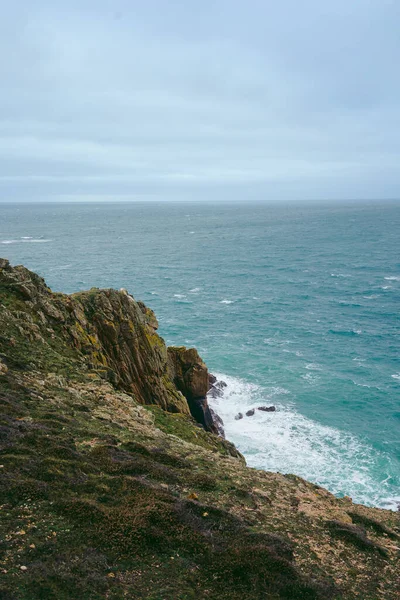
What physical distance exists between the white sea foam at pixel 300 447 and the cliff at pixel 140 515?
63.9 ft

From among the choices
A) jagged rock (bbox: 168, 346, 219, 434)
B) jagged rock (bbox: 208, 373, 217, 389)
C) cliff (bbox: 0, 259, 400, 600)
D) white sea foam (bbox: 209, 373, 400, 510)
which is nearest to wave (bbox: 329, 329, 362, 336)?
white sea foam (bbox: 209, 373, 400, 510)

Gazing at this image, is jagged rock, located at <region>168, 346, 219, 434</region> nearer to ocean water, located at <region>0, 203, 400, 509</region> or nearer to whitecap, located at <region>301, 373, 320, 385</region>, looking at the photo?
ocean water, located at <region>0, 203, 400, 509</region>

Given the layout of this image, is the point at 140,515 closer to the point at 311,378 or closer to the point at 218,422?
the point at 218,422

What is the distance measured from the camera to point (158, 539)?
43.9 feet

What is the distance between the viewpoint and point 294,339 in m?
76.9

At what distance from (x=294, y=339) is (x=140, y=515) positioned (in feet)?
215

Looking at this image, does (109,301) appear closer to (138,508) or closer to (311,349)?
(138,508)

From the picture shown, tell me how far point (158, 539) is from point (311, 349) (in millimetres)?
62658

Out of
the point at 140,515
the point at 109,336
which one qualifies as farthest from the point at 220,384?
the point at 140,515

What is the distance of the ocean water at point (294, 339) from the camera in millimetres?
46906

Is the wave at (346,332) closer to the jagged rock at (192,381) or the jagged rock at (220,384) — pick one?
the jagged rock at (220,384)

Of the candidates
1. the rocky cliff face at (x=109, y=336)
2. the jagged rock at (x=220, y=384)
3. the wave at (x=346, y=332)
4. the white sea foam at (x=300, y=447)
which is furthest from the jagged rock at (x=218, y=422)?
the wave at (x=346, y=332)

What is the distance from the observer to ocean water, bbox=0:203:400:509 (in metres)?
46.9

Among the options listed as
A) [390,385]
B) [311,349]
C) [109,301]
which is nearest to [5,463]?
[109,301]
